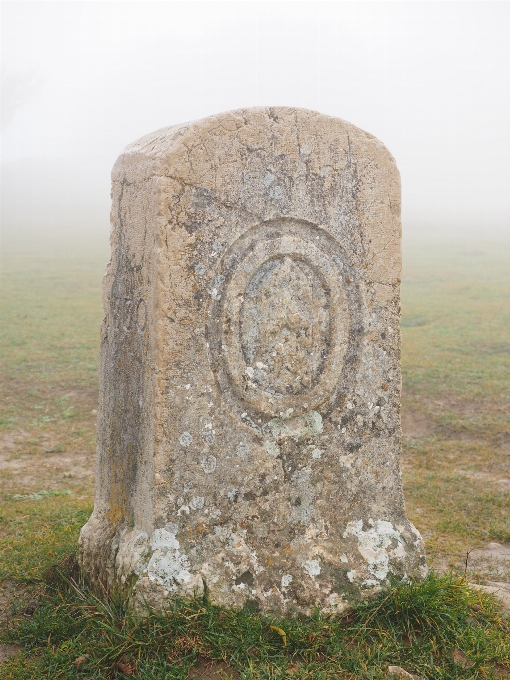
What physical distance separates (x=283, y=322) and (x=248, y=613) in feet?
5.36

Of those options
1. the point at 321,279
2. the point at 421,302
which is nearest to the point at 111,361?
the point at 321,279

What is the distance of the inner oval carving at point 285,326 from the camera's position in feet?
14.8

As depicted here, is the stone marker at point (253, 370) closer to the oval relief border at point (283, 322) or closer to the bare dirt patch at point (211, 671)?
the oval relief border at point (283, 322)

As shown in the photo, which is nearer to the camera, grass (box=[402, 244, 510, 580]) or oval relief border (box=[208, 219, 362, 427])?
oval relief border (box=[208, 219, 362, 427])

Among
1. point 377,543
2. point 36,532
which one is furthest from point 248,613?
point 36,532

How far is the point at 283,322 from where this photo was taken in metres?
4.60

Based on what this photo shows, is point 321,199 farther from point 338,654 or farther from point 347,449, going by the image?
point 338,654

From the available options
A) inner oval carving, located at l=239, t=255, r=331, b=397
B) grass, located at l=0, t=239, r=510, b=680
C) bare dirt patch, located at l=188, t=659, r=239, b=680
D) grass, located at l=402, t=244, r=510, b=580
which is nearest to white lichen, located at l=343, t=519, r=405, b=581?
grass, located at l=0, t=239, r=510, b=680

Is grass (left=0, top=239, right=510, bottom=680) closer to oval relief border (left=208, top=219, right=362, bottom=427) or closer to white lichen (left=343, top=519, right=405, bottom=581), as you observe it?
white lichen (left=343, top=519, right=405, bottom=581)

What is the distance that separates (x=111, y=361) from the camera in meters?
4.91

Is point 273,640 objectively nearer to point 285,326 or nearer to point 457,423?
point 285,326

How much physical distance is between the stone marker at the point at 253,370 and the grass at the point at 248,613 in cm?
22

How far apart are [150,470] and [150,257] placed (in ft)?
3.85

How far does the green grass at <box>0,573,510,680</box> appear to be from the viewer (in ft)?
13.2
